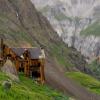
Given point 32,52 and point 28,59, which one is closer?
point 28,59

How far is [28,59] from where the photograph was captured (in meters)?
75.7

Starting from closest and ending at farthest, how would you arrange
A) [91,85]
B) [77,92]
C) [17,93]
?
[17,93] < [77,92] < [91,85]

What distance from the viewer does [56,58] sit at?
18925cm

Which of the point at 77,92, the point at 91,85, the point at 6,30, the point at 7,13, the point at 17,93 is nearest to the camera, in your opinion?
the point at 17,93

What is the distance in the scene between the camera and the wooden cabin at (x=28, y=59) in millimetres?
75062

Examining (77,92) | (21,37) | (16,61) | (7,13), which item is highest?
(7,13)

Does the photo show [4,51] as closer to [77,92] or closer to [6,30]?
[77,92]

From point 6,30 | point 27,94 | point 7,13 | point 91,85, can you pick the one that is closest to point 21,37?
point 6,30

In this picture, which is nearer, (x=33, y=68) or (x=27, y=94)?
(x=27, y=94)

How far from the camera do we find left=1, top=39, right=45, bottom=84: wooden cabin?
75.1m

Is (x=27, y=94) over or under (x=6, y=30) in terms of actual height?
under

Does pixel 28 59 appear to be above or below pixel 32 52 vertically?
below

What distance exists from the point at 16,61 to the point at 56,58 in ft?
370

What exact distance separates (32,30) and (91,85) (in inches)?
3342
